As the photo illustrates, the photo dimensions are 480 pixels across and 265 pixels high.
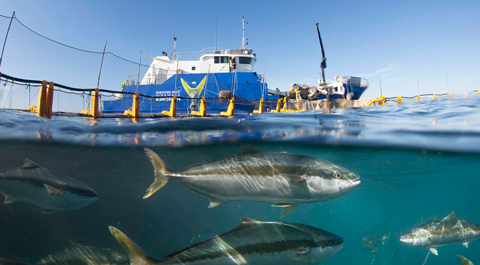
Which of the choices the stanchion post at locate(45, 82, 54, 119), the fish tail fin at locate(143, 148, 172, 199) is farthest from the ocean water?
the fish tail fin at locate(143, 148, 172, 199)

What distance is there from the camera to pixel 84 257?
402 cm

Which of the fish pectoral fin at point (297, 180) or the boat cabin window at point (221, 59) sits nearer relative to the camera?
the fish pectoral fin at point (297, 180)

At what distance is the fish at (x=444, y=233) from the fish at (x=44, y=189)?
26.5ft

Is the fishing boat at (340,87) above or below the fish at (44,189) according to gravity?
above

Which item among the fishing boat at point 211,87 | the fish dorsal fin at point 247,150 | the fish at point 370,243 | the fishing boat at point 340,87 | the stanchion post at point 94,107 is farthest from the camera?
the fishing boat at point 340,87

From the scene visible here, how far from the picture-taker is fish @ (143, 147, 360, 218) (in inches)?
117

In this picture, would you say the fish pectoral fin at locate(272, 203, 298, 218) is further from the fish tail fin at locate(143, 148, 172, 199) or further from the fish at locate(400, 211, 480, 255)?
the fish at locate(400, 211, 480, 255)

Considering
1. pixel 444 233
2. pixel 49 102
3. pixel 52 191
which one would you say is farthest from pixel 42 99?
pixel 444 233

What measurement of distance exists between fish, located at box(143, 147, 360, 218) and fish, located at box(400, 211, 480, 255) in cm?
500

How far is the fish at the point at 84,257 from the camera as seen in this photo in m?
4.01

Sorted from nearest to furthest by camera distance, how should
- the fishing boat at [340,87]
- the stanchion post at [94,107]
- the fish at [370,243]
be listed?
the stanchion post at [94,107] → the fish at [370,243] → the fishing boat at [340,87]

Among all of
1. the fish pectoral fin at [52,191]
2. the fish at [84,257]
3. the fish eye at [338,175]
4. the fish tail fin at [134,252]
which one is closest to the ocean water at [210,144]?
the fish at [84,257]

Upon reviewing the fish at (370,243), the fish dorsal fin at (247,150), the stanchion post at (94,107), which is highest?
the stanchion post at (94,107)

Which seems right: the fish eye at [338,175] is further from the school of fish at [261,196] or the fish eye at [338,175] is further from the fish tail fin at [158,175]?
the fish tail fin at [158,175]
